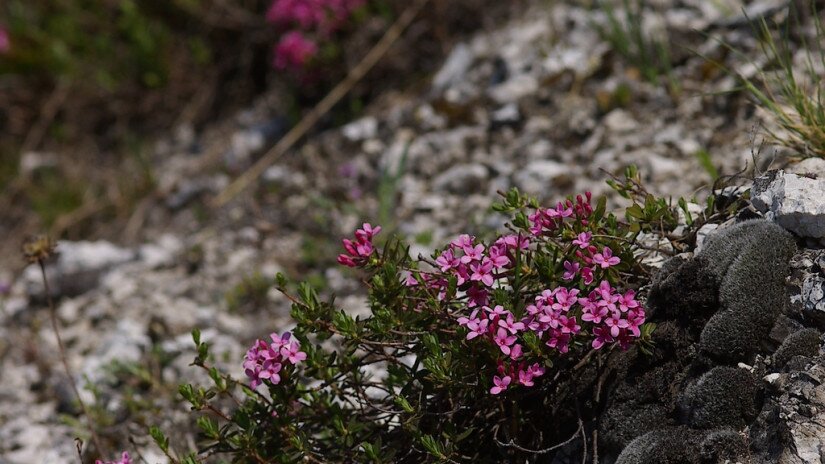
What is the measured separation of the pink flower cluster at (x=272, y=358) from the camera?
2.62 m

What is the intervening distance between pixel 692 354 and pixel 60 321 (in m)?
3.98

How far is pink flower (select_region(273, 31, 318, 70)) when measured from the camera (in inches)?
238

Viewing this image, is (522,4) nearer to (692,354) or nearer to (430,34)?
(430,34)

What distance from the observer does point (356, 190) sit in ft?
17.4

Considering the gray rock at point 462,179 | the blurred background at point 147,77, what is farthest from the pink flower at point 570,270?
the blurred background at point 147,77

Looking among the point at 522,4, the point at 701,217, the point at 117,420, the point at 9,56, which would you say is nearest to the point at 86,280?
the point at 117,420

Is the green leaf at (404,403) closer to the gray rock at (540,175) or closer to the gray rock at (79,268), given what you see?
the gray rock at (540,175)

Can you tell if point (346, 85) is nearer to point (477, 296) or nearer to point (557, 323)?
point (477, 296)

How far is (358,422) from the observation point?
2.87 meters

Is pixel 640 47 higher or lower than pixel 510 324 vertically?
higher

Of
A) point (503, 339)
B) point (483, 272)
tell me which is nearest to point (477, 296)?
point (483, 272)

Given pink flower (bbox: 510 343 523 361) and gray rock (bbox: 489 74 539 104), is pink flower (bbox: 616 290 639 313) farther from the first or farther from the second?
gray rock (bbox: 489 74 539 104)

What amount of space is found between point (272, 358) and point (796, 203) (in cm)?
173

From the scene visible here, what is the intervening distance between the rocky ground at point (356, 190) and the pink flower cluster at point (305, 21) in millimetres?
619
